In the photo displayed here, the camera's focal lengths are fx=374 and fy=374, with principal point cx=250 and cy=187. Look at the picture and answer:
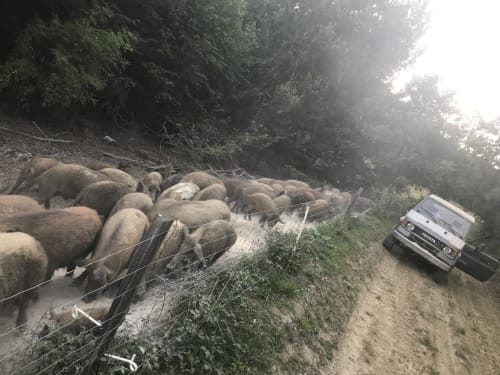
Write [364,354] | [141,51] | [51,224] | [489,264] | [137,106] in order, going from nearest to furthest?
1. [51,224]
2. [364,354]
3. [489,264]
4. [141,51]
5. [137,106]

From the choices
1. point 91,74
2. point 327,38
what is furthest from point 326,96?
point 91,74

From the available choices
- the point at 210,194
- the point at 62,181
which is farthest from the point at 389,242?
the point at 62,181

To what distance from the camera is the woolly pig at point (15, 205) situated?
15.0 ft

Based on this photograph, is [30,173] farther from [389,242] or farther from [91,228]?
[389,242]

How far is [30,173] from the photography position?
6758 mm

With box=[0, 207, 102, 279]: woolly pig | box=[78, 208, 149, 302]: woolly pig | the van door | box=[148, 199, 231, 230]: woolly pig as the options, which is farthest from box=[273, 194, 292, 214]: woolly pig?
box=[0, 207, 102, 279]: woolly pig

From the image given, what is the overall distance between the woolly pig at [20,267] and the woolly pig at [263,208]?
19.3 ft

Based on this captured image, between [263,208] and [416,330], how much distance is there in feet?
14.0

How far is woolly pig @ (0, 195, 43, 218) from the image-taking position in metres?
4.56

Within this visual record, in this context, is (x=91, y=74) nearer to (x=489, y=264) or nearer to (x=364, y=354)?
(x=364, y=354)

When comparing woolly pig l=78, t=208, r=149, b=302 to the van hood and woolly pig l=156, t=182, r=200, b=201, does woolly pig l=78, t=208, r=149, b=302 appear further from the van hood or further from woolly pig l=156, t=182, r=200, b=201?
the van hood

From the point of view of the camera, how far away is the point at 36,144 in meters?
9.73

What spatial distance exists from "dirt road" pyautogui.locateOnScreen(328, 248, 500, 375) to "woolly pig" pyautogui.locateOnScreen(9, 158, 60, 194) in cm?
589

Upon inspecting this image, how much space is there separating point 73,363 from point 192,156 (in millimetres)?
10796
